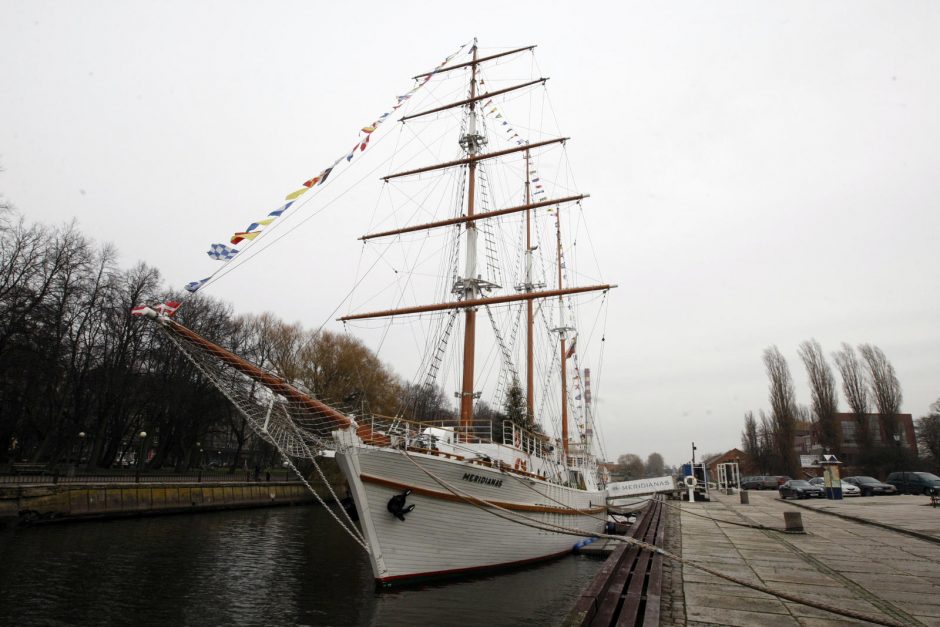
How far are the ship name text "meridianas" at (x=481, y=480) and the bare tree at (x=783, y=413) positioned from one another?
4510 centimetres

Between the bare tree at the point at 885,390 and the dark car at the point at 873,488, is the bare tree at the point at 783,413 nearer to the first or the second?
the bare tree at the point at 885,390

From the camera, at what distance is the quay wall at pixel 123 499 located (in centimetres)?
1938

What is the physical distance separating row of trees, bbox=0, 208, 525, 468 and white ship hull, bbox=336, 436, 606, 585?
795cm

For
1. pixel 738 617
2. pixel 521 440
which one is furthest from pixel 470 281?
pixel 738 617

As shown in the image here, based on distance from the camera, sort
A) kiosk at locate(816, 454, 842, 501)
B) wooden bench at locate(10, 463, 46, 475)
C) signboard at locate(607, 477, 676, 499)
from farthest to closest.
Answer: signboard at locate(607, 477, 676, 499), wooden bench at locate(10, 463, 46, 475), kiosk at locate(816, 454, 842, 501)

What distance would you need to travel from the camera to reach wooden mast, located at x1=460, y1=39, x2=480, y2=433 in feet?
54.3

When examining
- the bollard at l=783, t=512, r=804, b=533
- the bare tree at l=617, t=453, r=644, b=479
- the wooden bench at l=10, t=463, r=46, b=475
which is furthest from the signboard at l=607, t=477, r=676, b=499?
the bare tree at l=617, t=453, r=644, b=479

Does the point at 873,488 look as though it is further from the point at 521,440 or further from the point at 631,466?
the point at 631,466

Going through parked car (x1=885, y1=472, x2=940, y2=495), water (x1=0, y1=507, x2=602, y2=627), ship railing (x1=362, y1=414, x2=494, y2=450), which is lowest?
water (x1=0, y1=507, x2=602, y2=627)

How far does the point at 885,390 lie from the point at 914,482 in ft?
63.2

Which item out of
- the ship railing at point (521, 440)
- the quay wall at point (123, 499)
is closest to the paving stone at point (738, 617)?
the ship railing at point (521, 440)

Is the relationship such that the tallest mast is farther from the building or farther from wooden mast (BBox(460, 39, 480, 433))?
the building

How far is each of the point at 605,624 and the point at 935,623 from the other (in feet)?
10.1

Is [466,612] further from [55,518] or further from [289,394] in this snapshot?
[55,518]
